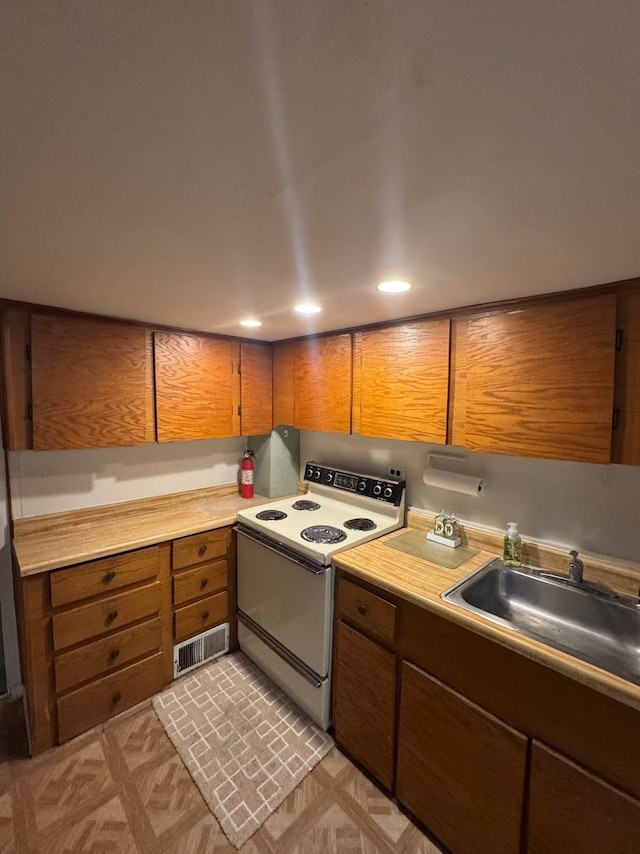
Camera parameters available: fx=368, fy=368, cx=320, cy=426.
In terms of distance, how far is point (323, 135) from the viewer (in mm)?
558

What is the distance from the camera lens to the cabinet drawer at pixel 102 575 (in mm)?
1617

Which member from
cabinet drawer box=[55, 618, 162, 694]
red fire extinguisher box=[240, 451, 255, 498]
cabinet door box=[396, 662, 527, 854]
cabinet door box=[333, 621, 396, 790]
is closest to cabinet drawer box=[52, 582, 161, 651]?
cabinet drawer box=[55, 618, 162, 694]

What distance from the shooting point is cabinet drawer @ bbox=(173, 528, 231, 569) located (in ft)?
6.54

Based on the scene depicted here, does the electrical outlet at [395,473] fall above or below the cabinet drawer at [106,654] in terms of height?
above

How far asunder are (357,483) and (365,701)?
1.11 metres

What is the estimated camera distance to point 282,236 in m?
0.91

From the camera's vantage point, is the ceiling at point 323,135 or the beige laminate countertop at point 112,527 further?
the beige laminate countertop at point 112,527

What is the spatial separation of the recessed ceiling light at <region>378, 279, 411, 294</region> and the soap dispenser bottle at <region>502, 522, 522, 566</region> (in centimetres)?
114

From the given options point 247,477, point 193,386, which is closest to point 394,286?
point 193,386

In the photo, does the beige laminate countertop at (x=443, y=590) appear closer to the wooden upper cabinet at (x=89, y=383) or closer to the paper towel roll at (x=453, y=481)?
the paper towel roll at (x=453, y=481)

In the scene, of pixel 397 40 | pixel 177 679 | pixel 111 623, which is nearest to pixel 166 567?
pixel 111 623

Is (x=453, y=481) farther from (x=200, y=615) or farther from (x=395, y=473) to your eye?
(x=200, y=615)

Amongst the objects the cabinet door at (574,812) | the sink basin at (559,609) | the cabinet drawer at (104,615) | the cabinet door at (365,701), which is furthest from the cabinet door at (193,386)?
the cabinet door at (574,812)

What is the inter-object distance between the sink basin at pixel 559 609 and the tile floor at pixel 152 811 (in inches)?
34.2
